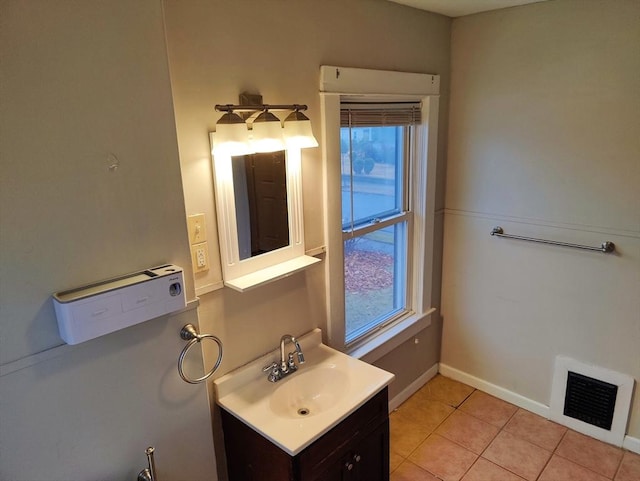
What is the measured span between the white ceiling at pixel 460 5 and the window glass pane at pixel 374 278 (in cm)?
117

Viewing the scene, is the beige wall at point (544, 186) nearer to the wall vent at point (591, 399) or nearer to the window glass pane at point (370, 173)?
the wall vent at point (591, 399)

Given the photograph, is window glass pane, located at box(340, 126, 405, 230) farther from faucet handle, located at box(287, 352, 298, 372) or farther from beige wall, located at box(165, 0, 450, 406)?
faucet handle, located at box(287, 352, 298, 372)

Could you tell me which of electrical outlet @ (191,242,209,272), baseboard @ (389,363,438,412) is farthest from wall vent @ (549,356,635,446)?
electrical outlet @ (191,242,209,272)

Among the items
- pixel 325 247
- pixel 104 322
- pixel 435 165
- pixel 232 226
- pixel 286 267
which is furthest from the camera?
pixel 435 165

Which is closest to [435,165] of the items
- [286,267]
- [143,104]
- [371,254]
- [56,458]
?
[371,254]

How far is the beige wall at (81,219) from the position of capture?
1.03 meters

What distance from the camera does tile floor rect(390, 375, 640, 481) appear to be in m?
2.29

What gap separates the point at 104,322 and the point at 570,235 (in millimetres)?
2283

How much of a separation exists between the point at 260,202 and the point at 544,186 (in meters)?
1.62

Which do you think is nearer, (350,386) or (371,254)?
(350,386)

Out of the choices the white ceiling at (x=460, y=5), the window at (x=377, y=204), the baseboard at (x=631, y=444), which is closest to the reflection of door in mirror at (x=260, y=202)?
the window at (x=377, y=204)

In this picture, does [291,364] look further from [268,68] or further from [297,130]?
[268,68]

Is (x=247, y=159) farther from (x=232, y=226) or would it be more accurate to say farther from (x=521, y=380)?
(x=521, y=380)

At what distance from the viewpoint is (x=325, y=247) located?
2068 mm
